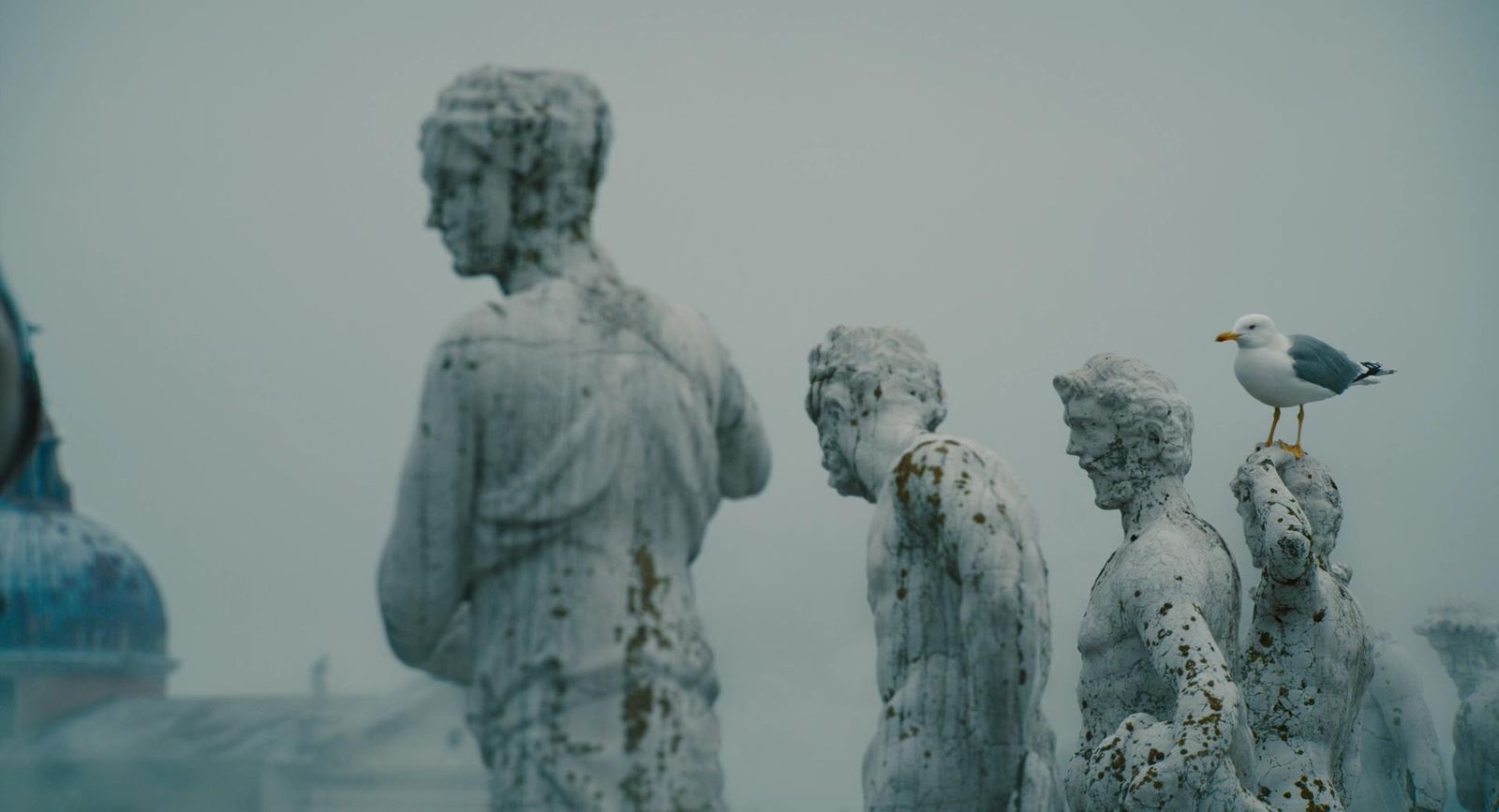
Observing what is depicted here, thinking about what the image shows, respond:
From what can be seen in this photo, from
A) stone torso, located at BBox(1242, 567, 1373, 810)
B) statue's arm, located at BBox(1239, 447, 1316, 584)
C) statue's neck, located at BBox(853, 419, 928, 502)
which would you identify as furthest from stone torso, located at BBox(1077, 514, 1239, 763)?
statue's neck, located at BBox(853, 419, 928, 502)

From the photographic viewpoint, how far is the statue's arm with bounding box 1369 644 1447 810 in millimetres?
15227

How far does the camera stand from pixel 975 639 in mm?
9281

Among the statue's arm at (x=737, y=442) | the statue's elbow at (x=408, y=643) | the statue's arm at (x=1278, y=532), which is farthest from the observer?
the statue's arm at (x=1278, y=532)

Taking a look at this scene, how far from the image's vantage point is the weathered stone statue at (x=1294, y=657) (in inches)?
495

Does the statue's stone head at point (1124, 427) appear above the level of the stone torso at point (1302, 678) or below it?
above

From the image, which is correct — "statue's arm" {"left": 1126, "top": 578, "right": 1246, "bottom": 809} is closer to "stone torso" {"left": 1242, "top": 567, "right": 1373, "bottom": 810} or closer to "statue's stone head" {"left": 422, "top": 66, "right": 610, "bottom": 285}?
"stone torso" {"left": 1242, "top": 567, "right": 1373, "bottom": 810}

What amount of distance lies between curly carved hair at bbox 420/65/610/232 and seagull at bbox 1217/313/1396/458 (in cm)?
567

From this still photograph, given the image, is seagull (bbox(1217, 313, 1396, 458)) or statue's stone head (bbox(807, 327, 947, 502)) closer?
statue's stone head (bbox(807, 327, 947, 502))

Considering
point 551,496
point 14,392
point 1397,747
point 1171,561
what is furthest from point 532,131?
point 1397,747

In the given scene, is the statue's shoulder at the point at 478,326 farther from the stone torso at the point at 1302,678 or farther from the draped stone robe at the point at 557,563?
the stone torso at the point at 1302,678

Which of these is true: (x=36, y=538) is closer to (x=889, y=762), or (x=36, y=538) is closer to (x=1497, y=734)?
(x=889, y=762)

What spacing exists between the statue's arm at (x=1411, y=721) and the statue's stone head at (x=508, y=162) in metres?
8.43

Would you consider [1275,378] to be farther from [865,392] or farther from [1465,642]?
[1465,642]

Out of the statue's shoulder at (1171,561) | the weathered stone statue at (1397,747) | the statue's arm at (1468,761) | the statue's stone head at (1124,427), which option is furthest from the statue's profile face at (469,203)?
the statue's arm at (1468,761)
